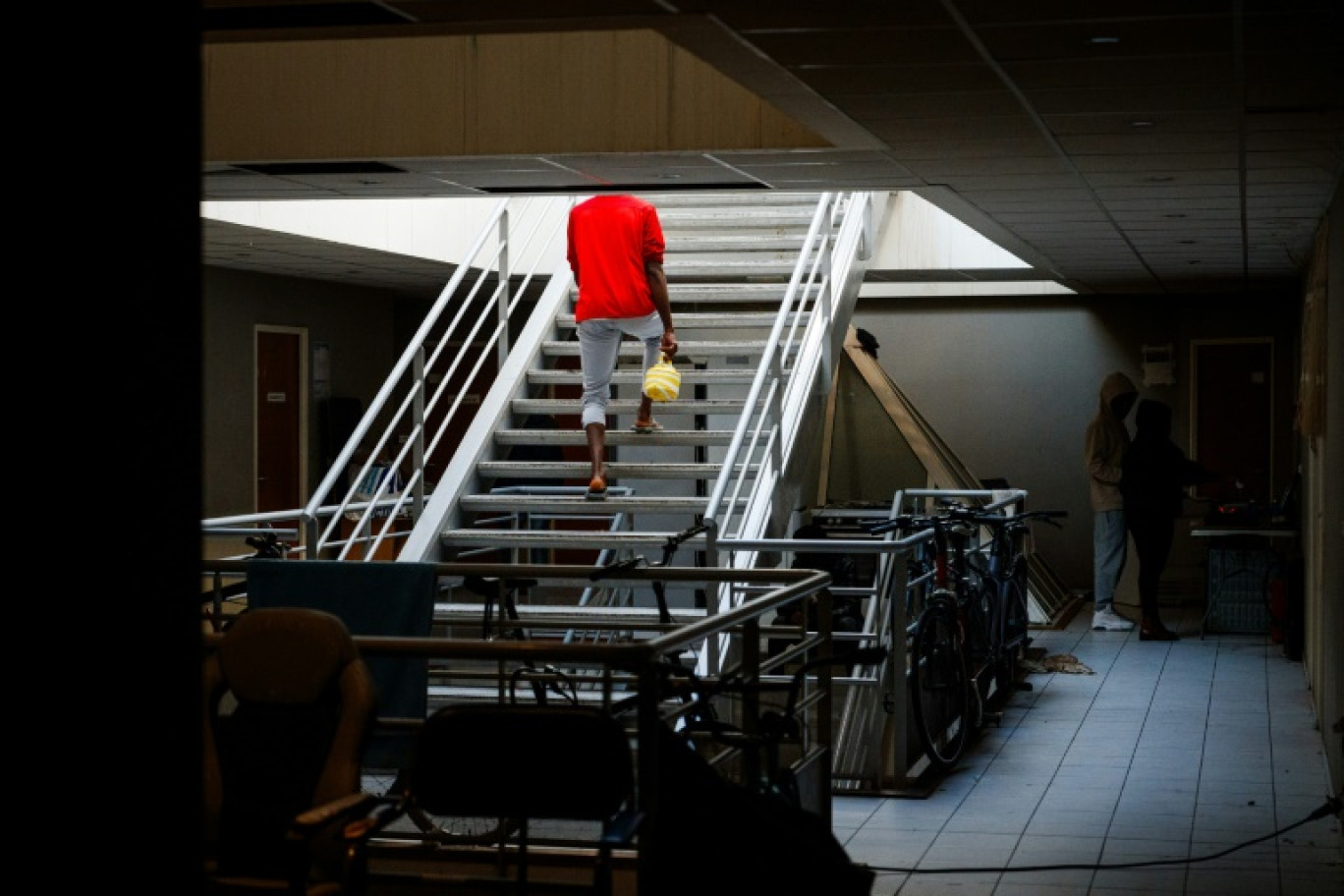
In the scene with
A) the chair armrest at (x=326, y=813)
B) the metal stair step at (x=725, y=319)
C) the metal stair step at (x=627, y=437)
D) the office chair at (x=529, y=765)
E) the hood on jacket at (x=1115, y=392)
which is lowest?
the chair armrest at (x=326, y=813)

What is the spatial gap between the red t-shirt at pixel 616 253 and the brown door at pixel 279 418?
21.1 feet

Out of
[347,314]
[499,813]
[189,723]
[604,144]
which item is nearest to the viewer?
[189,723]

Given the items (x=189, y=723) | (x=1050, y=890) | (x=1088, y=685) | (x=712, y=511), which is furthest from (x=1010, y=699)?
(x=189, y=723)

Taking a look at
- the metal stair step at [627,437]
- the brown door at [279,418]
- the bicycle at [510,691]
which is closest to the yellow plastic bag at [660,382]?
the metal stair step at [627,437]

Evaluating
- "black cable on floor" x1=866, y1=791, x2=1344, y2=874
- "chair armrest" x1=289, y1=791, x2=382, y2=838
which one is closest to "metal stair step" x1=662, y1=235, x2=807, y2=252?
"black cable on floor" x1=866, y1=791, x2=1344, y2=874

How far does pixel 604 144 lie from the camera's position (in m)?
7.93

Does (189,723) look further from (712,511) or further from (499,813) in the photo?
(712,511)

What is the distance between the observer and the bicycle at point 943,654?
8.02 m

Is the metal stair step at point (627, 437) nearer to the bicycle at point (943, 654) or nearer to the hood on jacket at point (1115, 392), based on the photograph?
the bicycle at point (943, 654)

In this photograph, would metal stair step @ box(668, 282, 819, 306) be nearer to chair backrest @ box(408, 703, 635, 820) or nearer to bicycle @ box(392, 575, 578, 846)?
bicycle @ box(392, 575, 578, 846)

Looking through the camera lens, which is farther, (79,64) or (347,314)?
(347,314)

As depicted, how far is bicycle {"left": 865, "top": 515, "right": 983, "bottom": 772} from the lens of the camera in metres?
8.02

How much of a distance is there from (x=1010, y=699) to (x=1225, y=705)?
3.88 feet

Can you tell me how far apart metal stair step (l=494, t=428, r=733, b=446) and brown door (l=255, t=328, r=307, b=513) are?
577cm
